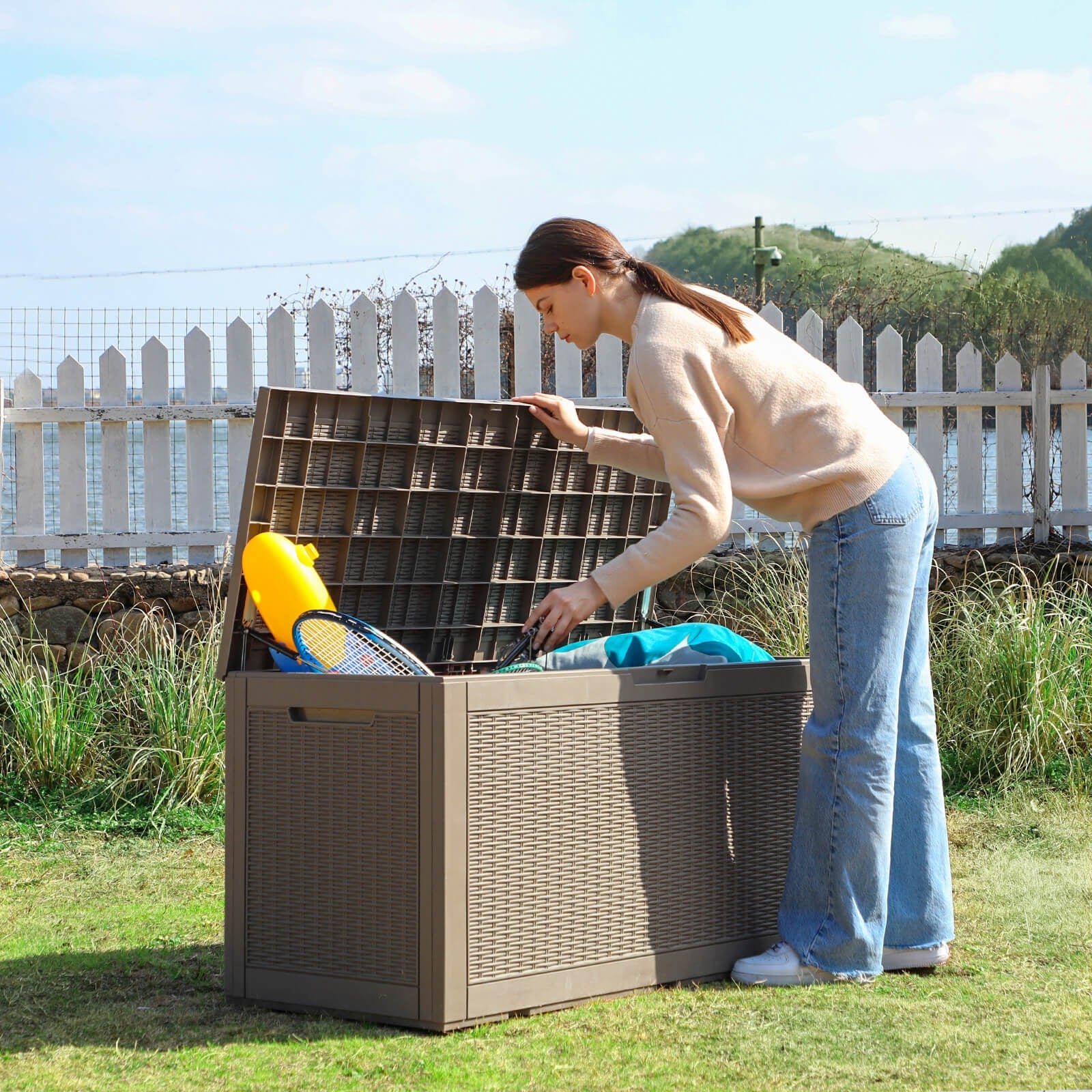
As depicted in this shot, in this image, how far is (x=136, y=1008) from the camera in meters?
A: 2.60

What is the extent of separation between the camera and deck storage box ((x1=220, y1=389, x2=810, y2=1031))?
234 centimetres

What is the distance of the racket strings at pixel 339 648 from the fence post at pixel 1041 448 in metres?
4.88

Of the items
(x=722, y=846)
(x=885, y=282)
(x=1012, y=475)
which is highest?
(x=885, y=282)

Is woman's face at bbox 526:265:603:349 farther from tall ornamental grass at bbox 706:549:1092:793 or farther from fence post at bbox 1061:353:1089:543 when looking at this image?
fence post at bbox 1061:353:1089:543

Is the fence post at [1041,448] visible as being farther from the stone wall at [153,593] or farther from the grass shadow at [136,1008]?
the grass shadow at [136,1008]

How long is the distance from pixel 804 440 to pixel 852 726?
58 centimetres

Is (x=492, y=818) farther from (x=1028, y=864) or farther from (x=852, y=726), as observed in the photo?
(x=1028, y=864)

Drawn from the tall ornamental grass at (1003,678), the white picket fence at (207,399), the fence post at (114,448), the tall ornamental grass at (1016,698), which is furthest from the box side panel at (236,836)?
the fence post at (114,448)

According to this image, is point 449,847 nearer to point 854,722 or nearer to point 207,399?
point 854,722

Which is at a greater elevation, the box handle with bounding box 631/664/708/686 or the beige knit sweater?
the beige knit sweater

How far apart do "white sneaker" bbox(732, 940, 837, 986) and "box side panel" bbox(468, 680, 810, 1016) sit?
77 mm

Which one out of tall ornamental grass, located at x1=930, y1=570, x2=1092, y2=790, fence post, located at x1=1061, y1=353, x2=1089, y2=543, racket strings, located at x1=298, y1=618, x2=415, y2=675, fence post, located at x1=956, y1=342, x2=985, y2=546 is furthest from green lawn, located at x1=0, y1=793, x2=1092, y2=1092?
fence post, located at x1=1061, y1=353, x2=1089, y2=543

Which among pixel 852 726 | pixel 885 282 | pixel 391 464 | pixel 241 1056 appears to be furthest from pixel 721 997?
pixel 885 282

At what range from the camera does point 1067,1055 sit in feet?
7.32
